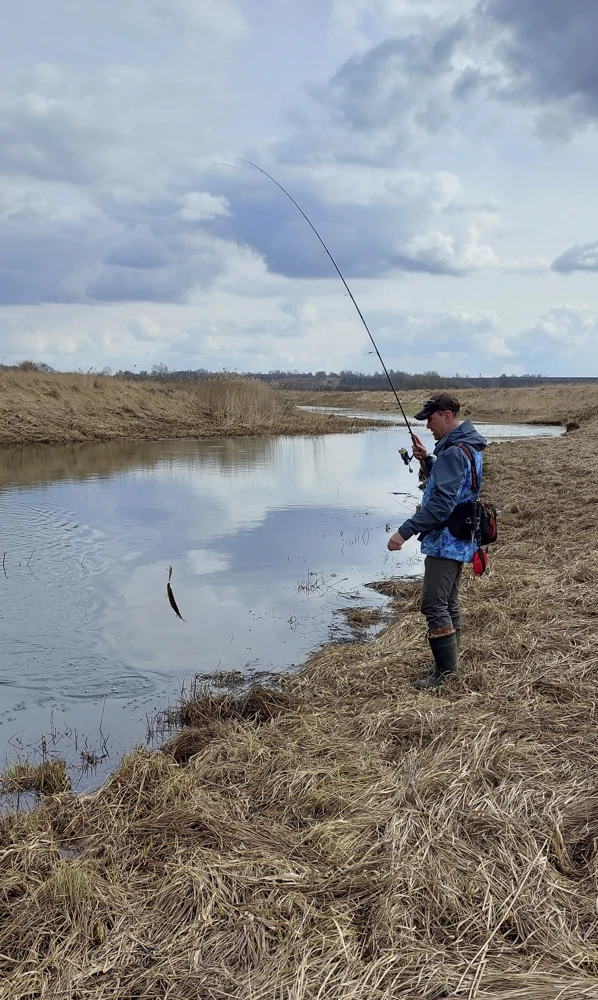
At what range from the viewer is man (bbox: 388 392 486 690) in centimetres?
466

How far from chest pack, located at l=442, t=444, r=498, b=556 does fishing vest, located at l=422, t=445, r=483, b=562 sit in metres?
0.03

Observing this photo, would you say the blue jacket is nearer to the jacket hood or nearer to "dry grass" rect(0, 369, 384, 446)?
the jacket hood

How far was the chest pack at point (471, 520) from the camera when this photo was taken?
4715mm

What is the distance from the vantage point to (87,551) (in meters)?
10.2

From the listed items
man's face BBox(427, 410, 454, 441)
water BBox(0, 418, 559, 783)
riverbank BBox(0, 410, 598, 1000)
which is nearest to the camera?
riverbank BBox(0, 410, 598, 1000)

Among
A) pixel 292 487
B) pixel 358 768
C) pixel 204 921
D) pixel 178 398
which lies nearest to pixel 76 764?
pixel 358 768

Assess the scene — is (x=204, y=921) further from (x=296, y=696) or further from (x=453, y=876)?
(x=296, y=696)

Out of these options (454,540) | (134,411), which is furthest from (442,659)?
(134,411)

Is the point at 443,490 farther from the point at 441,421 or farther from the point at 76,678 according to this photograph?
the point at 76,678

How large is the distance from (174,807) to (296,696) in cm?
182

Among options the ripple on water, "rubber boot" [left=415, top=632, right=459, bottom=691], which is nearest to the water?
the ripple on water

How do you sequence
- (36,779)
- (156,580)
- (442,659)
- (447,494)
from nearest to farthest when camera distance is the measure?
1. (36,779)
2. (447,494)
3. (442,659)
4. (156,580)

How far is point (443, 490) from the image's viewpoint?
4.65 metres

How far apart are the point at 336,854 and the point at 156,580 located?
6.12 m
